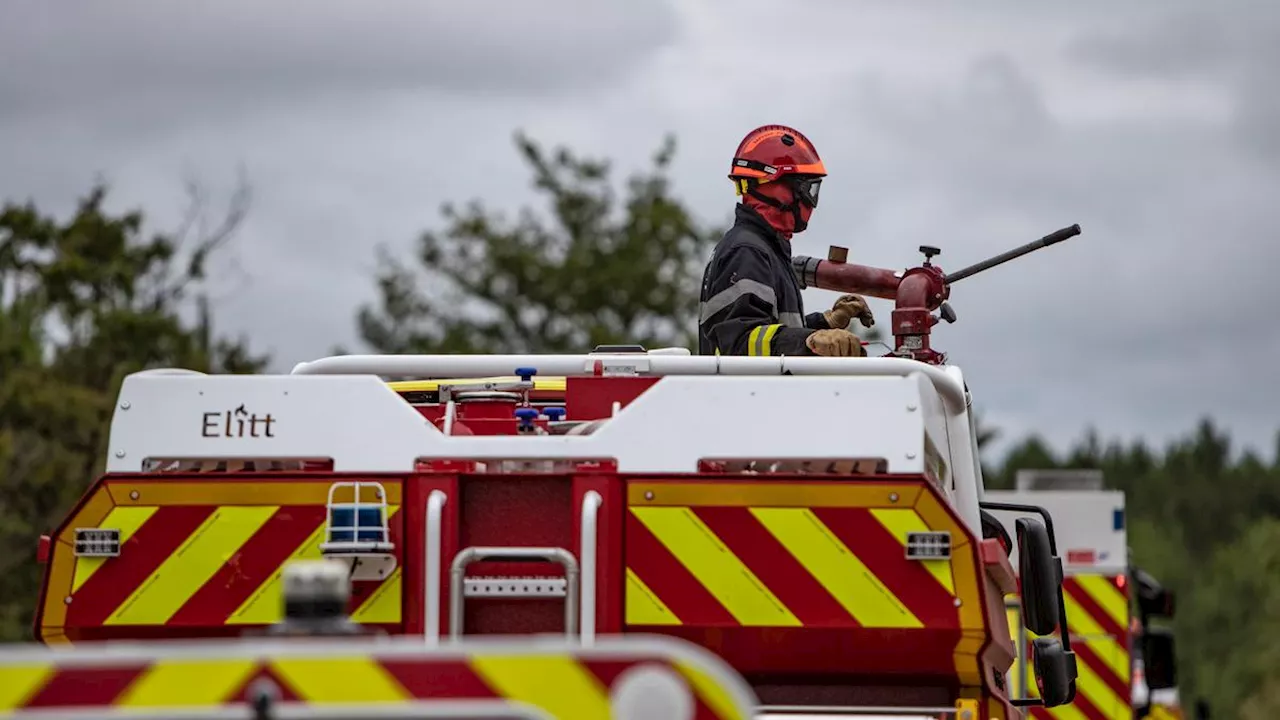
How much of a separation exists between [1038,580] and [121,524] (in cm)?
270

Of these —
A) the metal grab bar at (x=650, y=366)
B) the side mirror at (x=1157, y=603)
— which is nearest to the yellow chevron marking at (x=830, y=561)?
the metal grab bar at (x=650, y=366)

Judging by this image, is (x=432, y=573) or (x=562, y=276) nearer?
(x=432, y=573)

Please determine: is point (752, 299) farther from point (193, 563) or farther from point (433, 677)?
point (433, 677)

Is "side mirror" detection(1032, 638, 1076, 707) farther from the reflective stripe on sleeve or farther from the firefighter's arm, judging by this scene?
the reflective stripe on sleeve

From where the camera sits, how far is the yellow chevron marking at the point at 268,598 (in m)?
6.68

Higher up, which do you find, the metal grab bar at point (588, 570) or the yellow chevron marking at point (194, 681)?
the metal grab bar at point (588, 570)

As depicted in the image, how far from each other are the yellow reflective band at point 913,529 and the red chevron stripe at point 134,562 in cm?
185

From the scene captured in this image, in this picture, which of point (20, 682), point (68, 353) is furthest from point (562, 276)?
point (20, 682)

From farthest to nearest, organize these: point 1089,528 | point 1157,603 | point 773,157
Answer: point 1157,603
point 1089,528
point 773,157

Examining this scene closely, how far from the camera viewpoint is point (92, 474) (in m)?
33.0

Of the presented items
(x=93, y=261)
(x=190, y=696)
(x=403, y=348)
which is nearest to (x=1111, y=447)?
(x=403, y=348)

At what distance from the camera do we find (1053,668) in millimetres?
7590

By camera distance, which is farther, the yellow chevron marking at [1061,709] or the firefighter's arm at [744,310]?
the yellow chevron marking at [1061,709]

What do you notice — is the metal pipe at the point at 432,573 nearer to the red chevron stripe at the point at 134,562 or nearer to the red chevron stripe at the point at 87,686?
the red chevron stripe at the point at 134,562
